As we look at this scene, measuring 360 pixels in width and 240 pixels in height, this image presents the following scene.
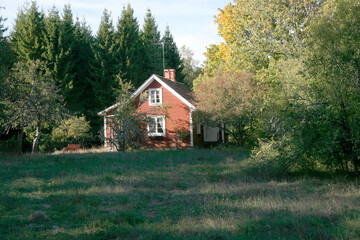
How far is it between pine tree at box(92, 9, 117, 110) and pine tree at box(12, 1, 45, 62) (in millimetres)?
5306

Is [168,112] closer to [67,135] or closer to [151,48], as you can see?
[67,135]

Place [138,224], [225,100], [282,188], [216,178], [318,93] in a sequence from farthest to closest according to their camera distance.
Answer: [225,100], [216,178], [318,93], [282,188], [138,224]

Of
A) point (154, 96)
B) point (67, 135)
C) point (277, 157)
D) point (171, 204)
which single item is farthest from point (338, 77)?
point (67, 135)

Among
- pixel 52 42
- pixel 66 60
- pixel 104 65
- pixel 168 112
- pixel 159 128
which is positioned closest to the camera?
pixel 168 112

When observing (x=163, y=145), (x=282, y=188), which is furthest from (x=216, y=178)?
(x=163, y=145)

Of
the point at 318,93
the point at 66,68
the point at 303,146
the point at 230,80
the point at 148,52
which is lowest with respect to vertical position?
the point at 303,146

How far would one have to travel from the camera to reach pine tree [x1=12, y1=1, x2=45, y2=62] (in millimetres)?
31000

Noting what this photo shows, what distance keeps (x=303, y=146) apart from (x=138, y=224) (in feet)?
21.3

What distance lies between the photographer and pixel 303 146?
1073cm

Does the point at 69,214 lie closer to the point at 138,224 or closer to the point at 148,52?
the point at 138,224

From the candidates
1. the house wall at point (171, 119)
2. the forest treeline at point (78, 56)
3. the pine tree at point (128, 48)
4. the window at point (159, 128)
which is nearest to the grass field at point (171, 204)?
the house wall at point (171, 119)

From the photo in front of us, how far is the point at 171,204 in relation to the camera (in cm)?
837

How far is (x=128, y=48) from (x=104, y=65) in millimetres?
3854

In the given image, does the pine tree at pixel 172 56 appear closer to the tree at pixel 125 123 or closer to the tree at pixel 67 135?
the tree at pixel 67 135
